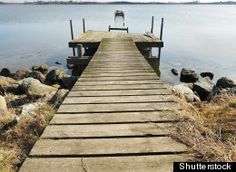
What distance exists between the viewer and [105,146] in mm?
3062

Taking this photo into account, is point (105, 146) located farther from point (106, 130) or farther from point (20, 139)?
point (20, 139)

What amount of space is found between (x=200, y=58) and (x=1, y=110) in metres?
22.0

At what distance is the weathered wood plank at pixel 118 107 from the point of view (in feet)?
13.7

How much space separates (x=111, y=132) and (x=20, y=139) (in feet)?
8.71

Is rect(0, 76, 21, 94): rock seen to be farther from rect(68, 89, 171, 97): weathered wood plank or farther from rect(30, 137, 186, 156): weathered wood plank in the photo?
rect(30, 137, 186, 156): weathered wood plank

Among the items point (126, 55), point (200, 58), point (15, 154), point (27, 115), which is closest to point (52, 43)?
point (200, 58)

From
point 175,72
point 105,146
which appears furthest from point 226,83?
point 105,146

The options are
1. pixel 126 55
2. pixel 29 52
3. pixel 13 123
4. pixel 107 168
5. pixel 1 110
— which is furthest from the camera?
pixel 29 52

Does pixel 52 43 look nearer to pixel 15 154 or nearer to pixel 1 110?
pixel 1 110

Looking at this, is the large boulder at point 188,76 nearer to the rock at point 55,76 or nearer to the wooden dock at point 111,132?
→ the rock at point 55,76

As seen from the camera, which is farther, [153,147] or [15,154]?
[15,154]

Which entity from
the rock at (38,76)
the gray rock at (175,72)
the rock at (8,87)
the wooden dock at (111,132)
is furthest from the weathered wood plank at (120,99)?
the gray rock at (175,72)

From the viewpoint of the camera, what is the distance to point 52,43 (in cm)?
3469

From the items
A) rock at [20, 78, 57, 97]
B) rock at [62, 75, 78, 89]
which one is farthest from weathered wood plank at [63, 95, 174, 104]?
rock at [62, 75, 78, 89]
